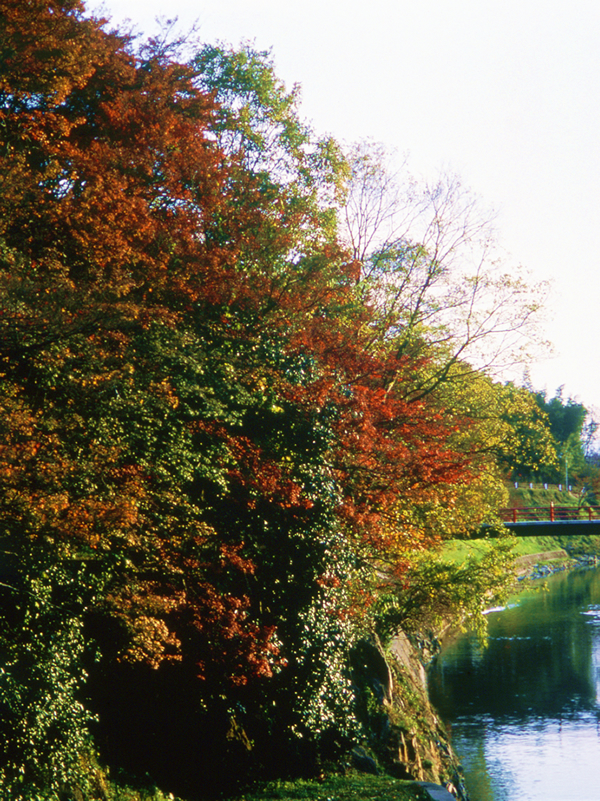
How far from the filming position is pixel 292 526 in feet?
44.2

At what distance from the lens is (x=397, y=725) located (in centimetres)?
1614

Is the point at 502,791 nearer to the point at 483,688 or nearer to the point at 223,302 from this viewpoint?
the point at 483,688

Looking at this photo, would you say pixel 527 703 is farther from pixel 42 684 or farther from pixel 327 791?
pixel 42 684

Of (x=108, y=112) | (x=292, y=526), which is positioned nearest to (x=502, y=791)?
(x=292, y=526)

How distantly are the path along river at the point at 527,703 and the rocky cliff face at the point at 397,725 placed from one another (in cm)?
98

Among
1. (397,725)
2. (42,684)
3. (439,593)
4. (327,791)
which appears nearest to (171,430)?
(42,684)

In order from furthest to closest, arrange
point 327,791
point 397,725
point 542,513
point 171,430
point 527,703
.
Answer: point 542,513
point 527,703
point 397,725
point 327,791
point 171,430

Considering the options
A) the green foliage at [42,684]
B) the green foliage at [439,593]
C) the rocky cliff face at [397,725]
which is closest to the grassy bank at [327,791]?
the green foliage at [42,684]

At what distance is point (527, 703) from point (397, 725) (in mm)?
9411

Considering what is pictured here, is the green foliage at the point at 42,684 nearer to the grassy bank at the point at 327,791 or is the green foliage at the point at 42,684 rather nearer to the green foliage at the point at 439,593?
the grassy bank at the point at 327,791

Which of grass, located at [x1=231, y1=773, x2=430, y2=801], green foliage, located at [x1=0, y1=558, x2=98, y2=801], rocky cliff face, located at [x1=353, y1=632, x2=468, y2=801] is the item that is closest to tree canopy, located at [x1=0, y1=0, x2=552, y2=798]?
green foliage, located at [x1=0, y1=558, x2=98, y2=801]

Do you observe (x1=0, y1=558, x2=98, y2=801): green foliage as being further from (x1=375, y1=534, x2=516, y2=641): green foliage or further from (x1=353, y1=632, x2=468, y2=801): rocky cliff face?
(x1=375, y1=534, x2=516, y2=641): green foliage

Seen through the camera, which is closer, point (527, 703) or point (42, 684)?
point (42, 684)

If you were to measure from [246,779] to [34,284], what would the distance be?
29.6 ft
